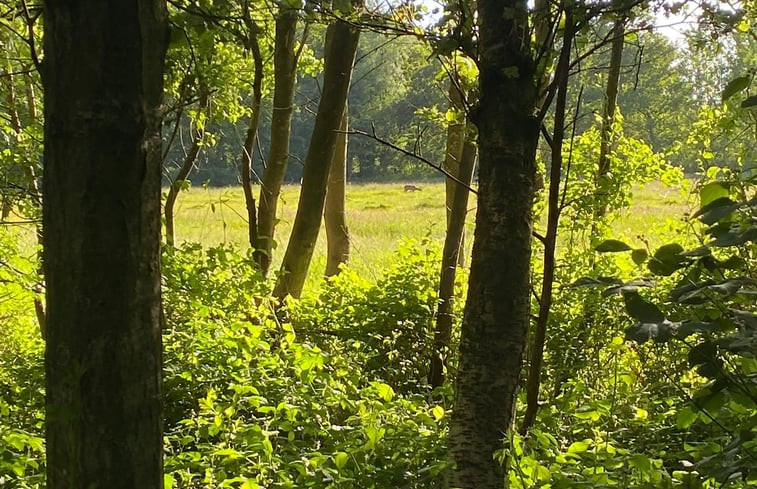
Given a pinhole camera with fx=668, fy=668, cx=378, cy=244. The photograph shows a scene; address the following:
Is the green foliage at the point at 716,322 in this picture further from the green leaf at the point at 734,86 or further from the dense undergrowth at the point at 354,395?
the green leaf at the point at 734,86

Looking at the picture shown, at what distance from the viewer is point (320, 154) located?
6.02m

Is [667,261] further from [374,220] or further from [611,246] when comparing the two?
[374,220]

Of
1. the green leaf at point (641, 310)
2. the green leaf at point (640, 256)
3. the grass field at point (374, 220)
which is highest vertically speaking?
the green leaf at point (640, 256)

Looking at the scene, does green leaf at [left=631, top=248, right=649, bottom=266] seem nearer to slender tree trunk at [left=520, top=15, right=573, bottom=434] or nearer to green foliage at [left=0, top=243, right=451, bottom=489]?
slender tree trunk at [left=520, top=15, right=573, bottom=434]

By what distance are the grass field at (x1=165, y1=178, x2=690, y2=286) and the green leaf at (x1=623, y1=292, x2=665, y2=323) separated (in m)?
7.32

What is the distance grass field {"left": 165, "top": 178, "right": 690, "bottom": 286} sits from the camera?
11.0 metres

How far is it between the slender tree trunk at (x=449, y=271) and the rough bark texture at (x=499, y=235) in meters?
2.71

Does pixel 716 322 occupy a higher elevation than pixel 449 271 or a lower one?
higher

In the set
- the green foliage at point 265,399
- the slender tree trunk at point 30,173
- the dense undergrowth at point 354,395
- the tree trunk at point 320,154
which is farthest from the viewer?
the tree trunk at point 320,154

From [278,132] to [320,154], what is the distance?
570 mm

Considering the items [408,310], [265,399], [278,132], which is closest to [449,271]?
[408,310]

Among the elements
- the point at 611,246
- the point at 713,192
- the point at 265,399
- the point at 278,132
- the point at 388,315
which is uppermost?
the point at 278,132

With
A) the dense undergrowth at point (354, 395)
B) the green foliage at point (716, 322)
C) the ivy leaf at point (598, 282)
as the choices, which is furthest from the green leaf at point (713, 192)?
the dense undergrowth at point (354, 395)

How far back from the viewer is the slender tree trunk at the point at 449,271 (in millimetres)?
4988
